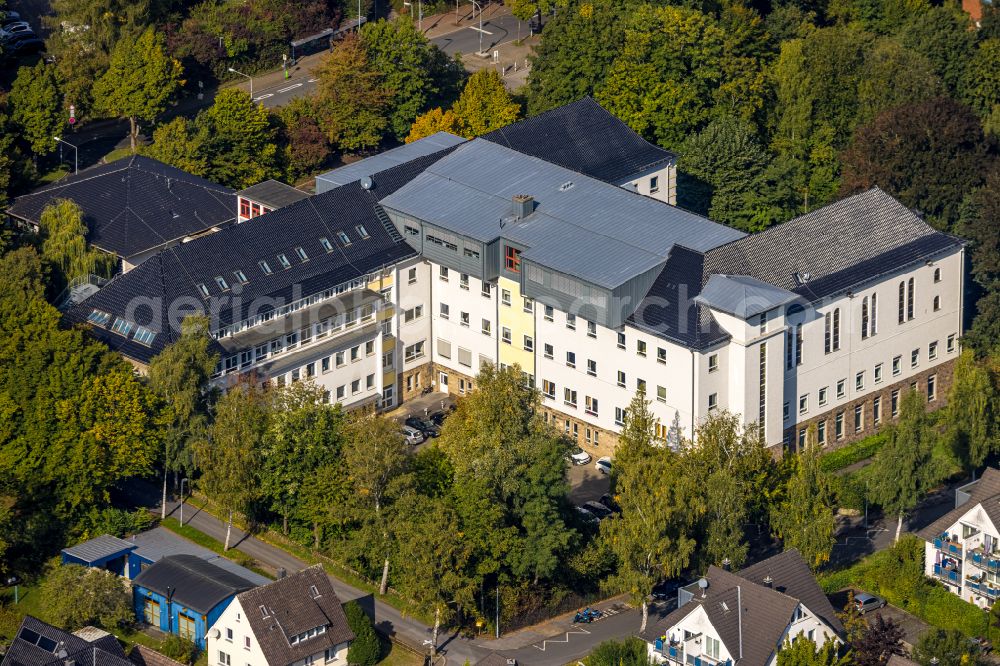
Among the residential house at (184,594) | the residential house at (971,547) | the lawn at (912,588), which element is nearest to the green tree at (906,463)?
the lawn at (912,588)

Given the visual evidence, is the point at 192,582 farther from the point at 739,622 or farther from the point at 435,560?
the point at 739,622

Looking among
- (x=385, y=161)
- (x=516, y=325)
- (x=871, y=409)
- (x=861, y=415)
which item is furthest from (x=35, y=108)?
(x=871, y=409)

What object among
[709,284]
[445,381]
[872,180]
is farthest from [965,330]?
[445,381]

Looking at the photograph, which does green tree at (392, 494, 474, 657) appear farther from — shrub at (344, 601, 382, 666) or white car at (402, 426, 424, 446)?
white car at (402, 426, 424, 446)

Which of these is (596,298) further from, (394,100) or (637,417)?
(394,100)

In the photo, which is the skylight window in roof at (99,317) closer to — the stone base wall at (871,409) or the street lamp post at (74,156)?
the street lamp post at (74,156)

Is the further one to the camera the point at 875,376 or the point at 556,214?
the point at 875,376
